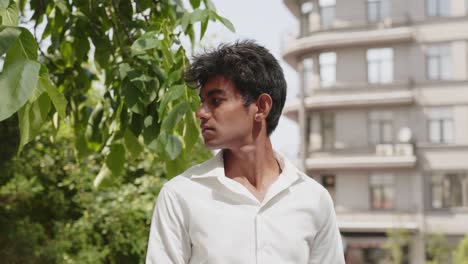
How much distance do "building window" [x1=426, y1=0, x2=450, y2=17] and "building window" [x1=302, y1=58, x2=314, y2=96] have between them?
465cm

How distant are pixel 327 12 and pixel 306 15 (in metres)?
1.06

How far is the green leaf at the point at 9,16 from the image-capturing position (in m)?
2.50

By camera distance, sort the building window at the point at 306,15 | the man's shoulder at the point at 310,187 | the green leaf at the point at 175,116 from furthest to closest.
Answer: the building window at the point at 306,15, the green leaf at the point at 175,116, the man's shoulder at the point at 310,187

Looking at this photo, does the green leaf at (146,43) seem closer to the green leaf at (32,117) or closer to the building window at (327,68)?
the green leaf at (32,117)

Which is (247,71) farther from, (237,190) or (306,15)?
(306,15)

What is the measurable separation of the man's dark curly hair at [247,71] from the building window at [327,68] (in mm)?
30027

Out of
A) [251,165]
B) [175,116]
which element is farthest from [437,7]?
[251,165]

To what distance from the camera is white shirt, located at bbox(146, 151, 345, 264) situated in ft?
8.55

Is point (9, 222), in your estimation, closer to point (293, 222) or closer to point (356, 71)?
point (293, 222)

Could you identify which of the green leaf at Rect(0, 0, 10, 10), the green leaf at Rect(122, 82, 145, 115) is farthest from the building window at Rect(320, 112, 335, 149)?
the green leaf at Rect(0, 0, 10, 10)

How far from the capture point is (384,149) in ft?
103

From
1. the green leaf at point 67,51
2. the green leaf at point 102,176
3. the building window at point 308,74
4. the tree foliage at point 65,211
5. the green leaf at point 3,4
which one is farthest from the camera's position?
the building window at point 308,74

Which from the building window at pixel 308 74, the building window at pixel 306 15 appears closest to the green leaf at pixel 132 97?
the building window at pixel 308 74

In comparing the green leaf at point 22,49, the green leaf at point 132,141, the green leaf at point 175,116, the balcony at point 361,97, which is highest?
the green leaf at point 22,49
